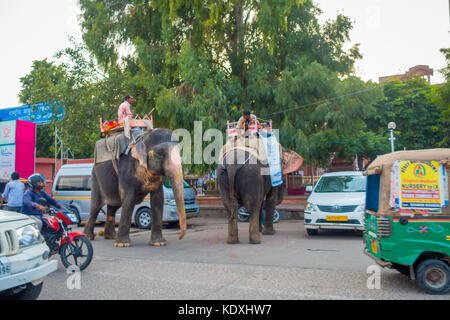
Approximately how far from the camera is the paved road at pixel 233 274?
5.16 meters

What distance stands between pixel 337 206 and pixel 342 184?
1.43 meters

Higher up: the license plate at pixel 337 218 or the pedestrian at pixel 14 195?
the pedestrian at pixel 14 195

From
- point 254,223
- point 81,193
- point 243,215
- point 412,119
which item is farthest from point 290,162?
point 412,119

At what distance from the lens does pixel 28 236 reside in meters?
4.59

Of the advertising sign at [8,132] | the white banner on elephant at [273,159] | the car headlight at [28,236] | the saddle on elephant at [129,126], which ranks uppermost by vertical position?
the advertising sign at [8,132]

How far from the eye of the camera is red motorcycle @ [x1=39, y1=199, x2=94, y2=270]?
6625mm

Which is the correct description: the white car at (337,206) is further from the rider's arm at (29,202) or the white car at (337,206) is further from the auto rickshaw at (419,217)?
the rider's arm at (29,202)

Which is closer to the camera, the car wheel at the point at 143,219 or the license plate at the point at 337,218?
the license plate at the point at 337,218

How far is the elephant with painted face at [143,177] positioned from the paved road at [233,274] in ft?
2.44

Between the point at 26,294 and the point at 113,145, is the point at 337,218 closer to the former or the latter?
the point at 113,145

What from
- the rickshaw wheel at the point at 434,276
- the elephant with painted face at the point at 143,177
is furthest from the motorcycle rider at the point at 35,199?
the rickshaw wheel at the point at 434,276

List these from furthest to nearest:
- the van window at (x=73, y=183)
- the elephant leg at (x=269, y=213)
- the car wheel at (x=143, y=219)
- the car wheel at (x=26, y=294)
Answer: the van window at (x=73, y=183) < the car wheel at (x=143, y=219) < the elephant leg at (x=269, y=213) < the car wheel at (x=26, y=294)

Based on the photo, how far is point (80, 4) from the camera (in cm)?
1867
